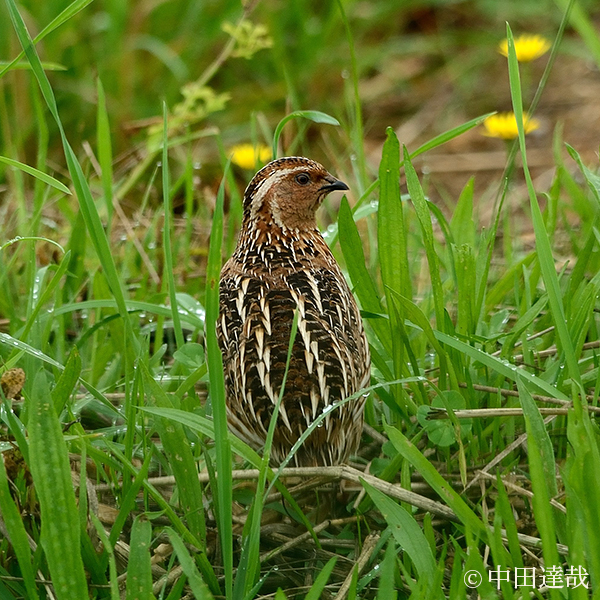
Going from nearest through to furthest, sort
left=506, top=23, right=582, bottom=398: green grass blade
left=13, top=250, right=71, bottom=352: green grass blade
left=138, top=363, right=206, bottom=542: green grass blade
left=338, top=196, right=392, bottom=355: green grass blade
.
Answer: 1. left=138, top=363, right=206, bottom=542: green grass blade
2. left=506, top=23, right=582, bottom=398: green grass blade
3. left=13, top=250, right=71, bottom=352: green grass blade
4. left=338, top=196, right=392, bottom=355: green grass blade

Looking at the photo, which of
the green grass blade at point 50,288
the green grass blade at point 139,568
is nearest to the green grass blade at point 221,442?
the green grass blade at point 139,568

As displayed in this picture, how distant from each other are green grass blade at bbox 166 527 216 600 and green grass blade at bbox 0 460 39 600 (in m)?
0.42

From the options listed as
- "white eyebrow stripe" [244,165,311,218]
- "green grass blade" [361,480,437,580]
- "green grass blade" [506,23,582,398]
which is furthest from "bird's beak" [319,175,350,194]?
"green grass blade" [361,480,437,580]

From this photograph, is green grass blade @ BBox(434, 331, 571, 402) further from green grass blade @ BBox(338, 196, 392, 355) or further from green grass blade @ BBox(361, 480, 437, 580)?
green grass blade @ BBox(361, 480, 437, 580)

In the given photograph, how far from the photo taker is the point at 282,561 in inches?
116

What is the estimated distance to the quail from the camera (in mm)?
2971

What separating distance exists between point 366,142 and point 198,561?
596 centimetres

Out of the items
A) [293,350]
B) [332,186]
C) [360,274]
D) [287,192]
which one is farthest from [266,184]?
[293,350]

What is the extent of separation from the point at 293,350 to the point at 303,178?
41.3 inches

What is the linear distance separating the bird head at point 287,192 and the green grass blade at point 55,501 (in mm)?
1536

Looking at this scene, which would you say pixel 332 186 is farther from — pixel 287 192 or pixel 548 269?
pixel 548 269

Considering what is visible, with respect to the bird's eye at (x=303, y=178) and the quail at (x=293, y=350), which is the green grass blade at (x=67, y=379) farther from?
the bird's eye at (x=303, y=178)

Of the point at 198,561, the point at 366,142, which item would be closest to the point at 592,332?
the point at 198,561

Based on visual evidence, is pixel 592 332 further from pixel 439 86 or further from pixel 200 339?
pixel 439 86
